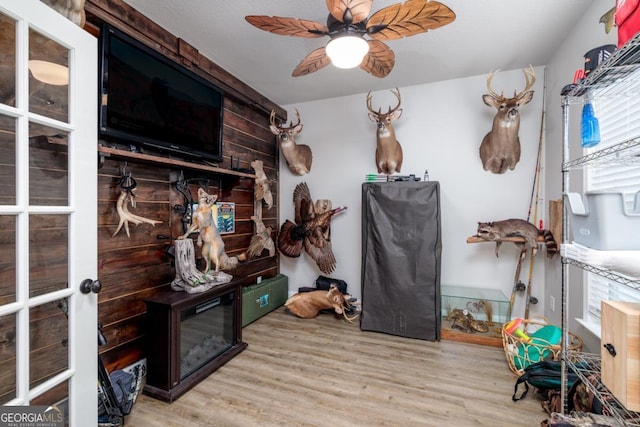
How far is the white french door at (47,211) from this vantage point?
1.14 meters

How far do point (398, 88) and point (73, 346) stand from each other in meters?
3.60

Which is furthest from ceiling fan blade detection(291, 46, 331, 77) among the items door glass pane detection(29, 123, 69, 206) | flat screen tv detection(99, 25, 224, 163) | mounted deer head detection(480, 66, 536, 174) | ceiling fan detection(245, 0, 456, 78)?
mounted deer head detection(480, 66, 536, 174)

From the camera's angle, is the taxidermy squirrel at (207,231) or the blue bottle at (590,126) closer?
the blue bottle at (590,126)

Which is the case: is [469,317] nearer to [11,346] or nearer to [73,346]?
Result: [73,346]

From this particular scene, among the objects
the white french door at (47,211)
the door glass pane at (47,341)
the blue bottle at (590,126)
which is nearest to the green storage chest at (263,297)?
the white french door at (47,211)

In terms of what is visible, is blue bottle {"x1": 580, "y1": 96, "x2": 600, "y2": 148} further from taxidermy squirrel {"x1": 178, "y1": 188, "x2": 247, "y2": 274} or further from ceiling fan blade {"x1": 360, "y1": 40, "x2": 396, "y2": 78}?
taxidermy squirrel {"x1": 178, "y1": 188, "x2": 247, "y2": 274}

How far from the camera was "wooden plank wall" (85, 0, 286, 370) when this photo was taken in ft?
6.33

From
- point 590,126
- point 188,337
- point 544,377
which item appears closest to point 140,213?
point 188,337

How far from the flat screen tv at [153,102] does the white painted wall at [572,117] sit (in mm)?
2979

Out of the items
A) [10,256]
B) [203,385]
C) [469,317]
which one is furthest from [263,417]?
[469,317]

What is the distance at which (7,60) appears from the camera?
1.14m

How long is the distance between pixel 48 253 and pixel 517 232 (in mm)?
3410

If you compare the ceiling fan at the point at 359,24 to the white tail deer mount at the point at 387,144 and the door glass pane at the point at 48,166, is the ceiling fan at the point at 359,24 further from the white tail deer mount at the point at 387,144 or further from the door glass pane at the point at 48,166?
the white tail deer mount at the point at 387,144

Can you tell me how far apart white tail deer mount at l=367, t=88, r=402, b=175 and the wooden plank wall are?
1572 millimetres
